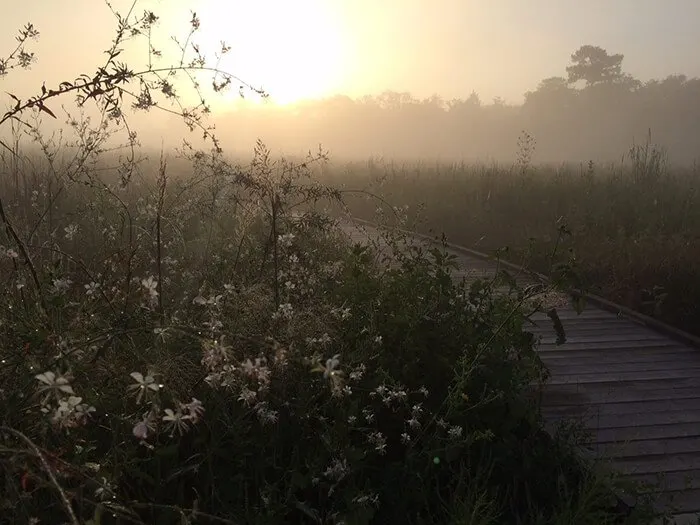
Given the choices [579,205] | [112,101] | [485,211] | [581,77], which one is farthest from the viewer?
[581,77]

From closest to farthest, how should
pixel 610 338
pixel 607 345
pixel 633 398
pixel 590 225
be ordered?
pixel 633 398, pixel 607 345, pixel 610 338, pixel 590 225

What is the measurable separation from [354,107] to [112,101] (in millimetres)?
83310

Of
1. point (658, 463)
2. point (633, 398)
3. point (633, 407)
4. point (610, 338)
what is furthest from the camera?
point (610, 338)

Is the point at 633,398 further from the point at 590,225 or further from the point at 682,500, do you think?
the point at 590,225

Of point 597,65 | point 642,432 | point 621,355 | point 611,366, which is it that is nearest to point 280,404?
point 642,432

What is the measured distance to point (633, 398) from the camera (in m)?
4.40

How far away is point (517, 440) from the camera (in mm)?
3186

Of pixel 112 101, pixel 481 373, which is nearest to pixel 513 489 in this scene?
pixel 481 373

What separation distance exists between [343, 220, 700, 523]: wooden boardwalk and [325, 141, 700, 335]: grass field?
58 cm

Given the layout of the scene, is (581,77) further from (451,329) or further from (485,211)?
(451,329)

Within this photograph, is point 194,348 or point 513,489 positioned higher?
point 194,348

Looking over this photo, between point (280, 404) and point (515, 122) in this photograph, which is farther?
point (515, 122)

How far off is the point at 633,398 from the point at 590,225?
5.91m

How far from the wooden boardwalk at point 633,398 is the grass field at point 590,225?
1.89 ft
